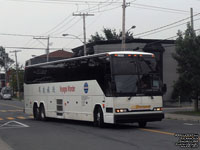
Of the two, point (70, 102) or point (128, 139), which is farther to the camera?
point (70, 102)

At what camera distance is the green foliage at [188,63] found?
1128 inches

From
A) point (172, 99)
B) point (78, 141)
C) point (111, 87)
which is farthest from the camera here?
point (172, 99)

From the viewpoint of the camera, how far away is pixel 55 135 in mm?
16172

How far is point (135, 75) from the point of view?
58.9 ft

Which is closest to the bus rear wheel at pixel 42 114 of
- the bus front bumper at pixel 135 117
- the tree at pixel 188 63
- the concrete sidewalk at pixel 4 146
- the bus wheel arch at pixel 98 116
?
the bus wheel arch at pixel 98 116

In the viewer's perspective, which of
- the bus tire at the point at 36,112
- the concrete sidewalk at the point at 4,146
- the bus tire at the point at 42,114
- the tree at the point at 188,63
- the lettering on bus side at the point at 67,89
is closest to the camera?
the concrete sidewalk at the point at 4,146

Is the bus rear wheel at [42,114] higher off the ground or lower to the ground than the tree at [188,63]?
lower

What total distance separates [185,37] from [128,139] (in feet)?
55.1

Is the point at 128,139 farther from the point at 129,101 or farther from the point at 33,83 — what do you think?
the point at 33,83

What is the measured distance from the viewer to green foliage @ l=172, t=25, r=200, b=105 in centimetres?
2866

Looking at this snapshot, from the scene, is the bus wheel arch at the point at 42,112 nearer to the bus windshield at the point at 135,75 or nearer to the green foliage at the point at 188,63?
the bus windshield at the point at 135,75

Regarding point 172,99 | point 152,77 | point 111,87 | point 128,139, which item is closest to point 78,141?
point 128,139

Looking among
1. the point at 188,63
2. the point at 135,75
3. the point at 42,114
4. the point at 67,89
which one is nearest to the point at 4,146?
the point at 135,75

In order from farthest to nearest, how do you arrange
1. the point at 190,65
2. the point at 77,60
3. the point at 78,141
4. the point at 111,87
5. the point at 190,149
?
the point at 190,65 < the point at 77,60 < the point at 111,87 < the point at 78,141 < the point at 190,149
